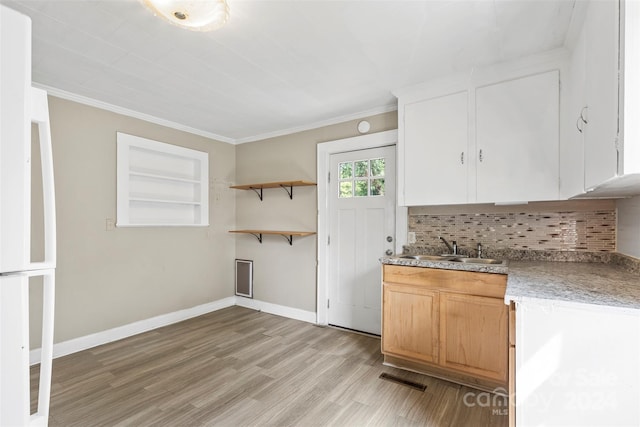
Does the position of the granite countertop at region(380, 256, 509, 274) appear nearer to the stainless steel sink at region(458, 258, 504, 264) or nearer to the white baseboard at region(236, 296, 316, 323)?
the stainless steel sink at region(458, 258, 504, 264)

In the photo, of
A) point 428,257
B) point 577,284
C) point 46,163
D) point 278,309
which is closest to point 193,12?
point 46,163

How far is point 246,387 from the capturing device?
2309 millimetres

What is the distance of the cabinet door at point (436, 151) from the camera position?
2.55 metres

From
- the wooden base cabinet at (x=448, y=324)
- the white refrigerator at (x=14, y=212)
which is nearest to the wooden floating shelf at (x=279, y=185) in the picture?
the wooden base cabinet at (x=448, y=324)

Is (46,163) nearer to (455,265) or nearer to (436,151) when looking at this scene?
(455,265)

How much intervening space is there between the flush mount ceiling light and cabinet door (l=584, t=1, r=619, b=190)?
1737 millimetres

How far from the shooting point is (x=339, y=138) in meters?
3.55

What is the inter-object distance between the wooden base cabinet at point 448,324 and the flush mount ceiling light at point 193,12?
6.80 feet

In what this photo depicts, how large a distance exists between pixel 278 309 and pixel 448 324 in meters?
2.27

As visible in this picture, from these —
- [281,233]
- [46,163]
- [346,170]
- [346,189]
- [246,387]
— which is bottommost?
[246,387]

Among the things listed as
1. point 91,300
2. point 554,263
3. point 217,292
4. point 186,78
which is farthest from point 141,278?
point 554,263

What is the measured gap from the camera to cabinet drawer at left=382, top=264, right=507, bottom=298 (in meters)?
2.15

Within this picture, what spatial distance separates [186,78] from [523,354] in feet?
9.41

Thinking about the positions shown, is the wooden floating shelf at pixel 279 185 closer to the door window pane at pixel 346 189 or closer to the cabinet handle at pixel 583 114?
the door window pane at pixel 346 189
